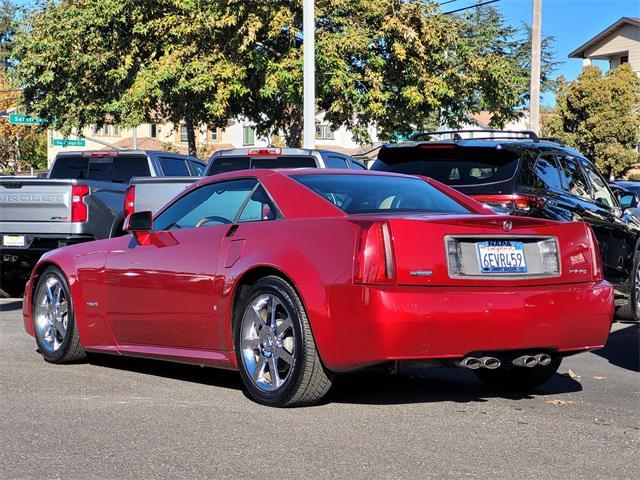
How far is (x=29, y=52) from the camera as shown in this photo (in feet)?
109

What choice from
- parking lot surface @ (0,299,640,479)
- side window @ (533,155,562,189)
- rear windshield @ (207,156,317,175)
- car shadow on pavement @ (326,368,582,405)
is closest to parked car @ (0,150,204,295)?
rear windshield @ (207,156,317,175)

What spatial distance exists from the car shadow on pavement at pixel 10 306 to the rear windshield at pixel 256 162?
313 cm

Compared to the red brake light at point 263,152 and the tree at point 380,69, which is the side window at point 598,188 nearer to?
the red brake light at point 263,152

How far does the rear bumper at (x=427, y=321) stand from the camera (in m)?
5.62

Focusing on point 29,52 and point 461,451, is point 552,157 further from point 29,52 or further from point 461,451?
point 29,52

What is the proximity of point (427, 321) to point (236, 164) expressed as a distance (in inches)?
354

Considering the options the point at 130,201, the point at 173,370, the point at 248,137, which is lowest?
the point at 173,370

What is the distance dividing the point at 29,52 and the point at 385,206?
29.0 metres

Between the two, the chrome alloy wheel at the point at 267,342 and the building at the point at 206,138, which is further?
the building at the point at 206,138

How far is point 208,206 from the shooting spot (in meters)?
7.32

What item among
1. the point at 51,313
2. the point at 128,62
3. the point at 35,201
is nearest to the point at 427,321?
the point at 51,313

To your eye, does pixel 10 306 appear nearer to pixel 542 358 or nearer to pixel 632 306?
pixel 632 306

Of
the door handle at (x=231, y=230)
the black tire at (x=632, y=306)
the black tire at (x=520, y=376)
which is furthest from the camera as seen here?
the black tire at (x=632, y=306)

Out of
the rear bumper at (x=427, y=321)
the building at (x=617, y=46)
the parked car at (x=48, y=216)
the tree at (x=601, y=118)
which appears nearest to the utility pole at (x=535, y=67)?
the parked car at (x=48, y=216)
